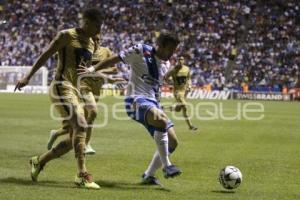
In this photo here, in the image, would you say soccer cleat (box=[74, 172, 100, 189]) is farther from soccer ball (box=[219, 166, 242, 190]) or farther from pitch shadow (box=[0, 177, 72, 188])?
soccer ball (box=[219, 166, 242, 190])

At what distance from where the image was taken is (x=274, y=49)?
1886 inches

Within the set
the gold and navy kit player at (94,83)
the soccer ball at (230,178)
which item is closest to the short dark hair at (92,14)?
the soccer ball at (230,178)

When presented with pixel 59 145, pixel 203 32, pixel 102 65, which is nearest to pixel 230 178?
pixel 102 65

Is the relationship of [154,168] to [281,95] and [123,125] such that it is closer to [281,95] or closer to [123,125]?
[123,125]

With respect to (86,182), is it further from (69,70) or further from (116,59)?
(116,59)

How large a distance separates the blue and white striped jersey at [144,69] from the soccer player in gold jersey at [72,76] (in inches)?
22.5

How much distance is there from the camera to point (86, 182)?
8.59 metres

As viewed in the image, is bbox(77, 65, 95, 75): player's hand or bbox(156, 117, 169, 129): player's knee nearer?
bbox(156, 117, 169, 129): player's knee

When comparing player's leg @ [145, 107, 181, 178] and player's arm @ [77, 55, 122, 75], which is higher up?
player's arm @ [77, 55, 122, 75]

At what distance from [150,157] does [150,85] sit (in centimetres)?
387

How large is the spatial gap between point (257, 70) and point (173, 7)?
10020 millimetres

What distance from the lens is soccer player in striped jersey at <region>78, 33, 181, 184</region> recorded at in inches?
345

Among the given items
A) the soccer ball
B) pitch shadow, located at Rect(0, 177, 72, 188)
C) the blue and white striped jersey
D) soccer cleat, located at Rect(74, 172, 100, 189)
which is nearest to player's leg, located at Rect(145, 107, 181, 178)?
the blue and white striped jersey

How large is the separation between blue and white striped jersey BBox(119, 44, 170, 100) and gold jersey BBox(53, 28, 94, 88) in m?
0.54
